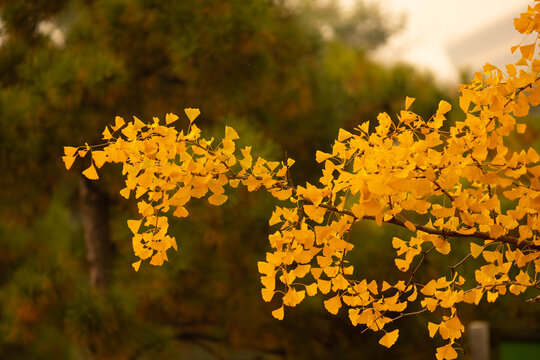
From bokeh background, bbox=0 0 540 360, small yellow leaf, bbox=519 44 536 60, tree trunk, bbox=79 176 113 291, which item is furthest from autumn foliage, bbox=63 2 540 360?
tree trunk, bbox=79 176 113 291

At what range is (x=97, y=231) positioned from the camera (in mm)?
1599

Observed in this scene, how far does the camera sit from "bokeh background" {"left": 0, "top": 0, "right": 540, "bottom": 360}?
130 centimetres

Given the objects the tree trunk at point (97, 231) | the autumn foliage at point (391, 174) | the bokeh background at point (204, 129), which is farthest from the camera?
the tree trunk at point (97, 231)

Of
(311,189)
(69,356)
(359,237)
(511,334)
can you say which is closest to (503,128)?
(311,189)

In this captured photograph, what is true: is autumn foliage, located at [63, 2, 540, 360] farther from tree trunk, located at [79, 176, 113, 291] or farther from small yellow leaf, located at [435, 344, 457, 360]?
tree trunk, located at [79, 176, 113, 291]

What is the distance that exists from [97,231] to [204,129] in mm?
448


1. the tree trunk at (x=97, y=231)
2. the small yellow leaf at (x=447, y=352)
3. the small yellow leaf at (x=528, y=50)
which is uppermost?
the tree trunk at (x=97, y=231)

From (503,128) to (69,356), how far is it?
90.6 inches

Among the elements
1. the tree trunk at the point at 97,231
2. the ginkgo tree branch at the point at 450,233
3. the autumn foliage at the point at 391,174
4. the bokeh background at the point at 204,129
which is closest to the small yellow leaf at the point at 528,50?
the autumn foliage at the point at 391,174

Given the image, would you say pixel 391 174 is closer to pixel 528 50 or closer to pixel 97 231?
pixel 528 50

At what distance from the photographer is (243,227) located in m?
1.38

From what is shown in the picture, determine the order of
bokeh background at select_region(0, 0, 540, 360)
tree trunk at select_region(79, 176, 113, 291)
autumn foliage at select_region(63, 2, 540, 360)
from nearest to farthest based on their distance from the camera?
Answer: autumn foliage at select_region(63, 2, 540, 360) < bokeh background at select_region(0, 0, 540, 360) < tree trunk at select_region(79, 176, 113, 291)

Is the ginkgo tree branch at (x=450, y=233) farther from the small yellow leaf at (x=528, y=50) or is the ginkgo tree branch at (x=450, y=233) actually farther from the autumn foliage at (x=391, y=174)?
the small yellow leaf at (x=528, y=50)

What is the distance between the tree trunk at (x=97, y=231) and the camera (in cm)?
158
